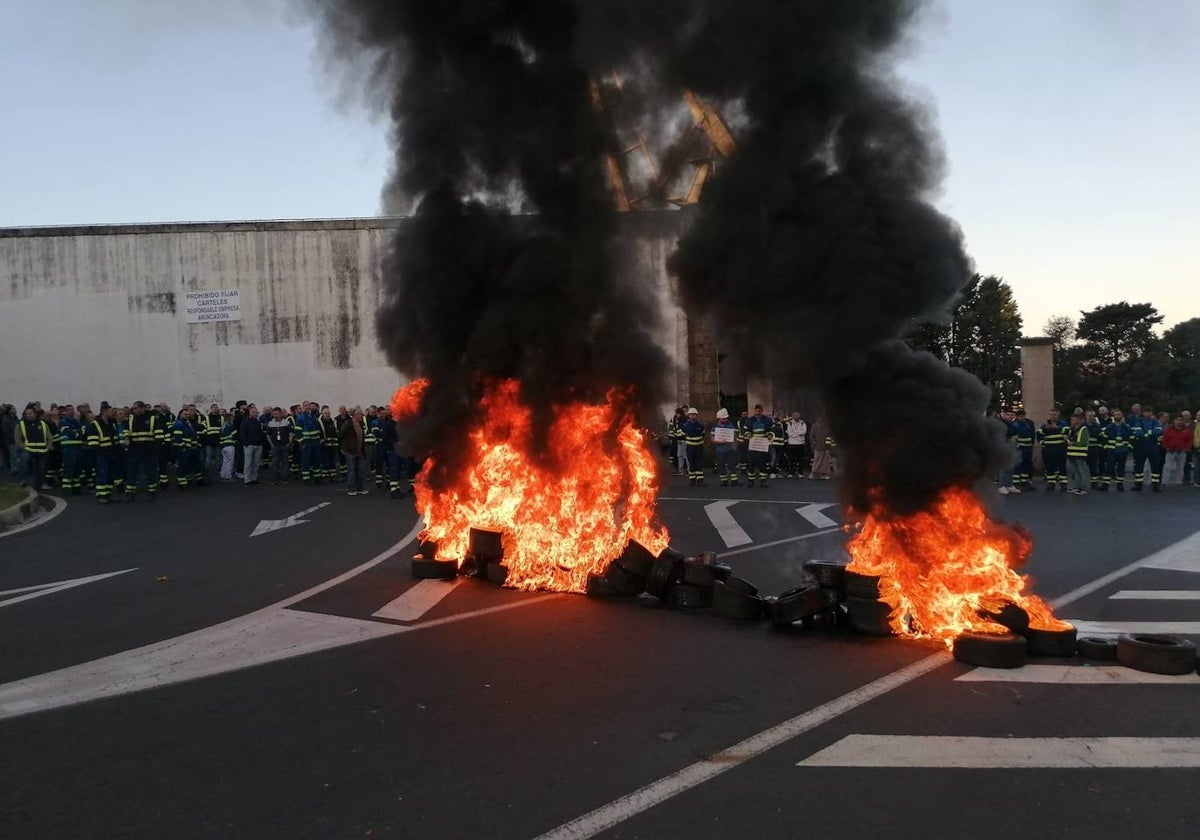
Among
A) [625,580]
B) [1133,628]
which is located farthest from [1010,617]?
[625,580]

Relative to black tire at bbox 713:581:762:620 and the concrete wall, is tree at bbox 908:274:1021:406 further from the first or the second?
black tire at bbox 713:581:762:620

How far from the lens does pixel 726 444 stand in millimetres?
18422

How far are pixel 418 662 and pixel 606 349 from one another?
11.1 feet

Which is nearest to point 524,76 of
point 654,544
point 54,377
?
point 654,544

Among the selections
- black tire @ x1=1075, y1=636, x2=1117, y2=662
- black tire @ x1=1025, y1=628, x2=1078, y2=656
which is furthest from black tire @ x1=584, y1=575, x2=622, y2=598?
black tire @ x1=1075, y1=636, x2=1117, y2=662

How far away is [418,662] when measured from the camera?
17.9ft

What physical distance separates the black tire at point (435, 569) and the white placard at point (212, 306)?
66.5 ft

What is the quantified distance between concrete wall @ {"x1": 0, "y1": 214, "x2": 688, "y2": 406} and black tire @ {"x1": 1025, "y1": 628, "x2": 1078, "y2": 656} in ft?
74.0

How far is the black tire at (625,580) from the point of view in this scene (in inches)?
279

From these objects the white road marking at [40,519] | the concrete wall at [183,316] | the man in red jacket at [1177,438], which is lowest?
the white road marking at [40,519]

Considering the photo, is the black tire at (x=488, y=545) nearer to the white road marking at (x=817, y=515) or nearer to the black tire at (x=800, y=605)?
the black tire at (x=800, y=605)

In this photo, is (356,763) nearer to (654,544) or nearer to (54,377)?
(654,544)

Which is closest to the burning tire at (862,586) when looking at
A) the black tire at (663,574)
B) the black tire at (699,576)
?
the black tire at (699,576)

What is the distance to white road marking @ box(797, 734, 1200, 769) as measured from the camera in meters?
3.85
